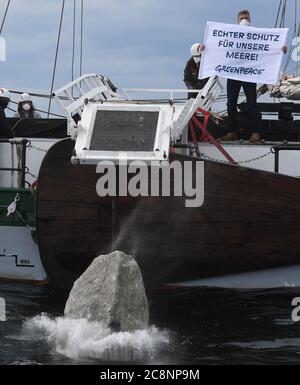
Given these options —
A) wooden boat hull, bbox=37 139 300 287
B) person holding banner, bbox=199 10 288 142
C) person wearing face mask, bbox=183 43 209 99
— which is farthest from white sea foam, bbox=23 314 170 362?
person wearing face mask, bbox=183 43 209 99

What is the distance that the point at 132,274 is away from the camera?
9.53 m

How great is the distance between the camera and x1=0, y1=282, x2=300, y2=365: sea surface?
8781mm

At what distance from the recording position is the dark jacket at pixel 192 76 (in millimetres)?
13578

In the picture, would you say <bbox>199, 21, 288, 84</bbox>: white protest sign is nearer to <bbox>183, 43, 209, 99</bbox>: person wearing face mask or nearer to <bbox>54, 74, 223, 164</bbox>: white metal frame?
<bbox>54, 74, 223, 164</bbox>: white metal frame

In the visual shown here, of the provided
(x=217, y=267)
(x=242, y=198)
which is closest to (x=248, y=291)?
(x=217, y=267)

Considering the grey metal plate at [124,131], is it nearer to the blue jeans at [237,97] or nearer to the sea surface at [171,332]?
the sea surface at [171,332]

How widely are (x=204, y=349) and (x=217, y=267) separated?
258cm

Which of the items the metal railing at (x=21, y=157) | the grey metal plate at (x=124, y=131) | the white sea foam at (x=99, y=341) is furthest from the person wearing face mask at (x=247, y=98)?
the white sea foam at (x=99, y=341)

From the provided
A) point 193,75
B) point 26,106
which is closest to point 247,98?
point 193,75

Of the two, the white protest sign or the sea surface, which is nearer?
the sea surface

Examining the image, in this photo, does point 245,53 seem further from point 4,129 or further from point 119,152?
point 4,129

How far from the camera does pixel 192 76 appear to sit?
13.6 metres

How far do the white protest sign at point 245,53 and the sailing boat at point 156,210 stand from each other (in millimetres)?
328

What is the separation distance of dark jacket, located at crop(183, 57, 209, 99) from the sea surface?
3.37 meters
